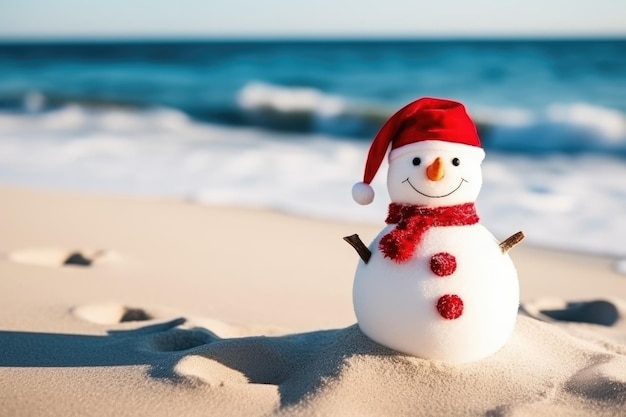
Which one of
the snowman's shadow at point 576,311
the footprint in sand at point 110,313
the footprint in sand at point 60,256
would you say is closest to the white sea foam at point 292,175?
the snowman's shadow at point 576,311

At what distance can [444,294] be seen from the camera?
2418 mm

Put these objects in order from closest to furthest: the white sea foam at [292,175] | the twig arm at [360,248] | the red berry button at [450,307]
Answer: the red berry button at [450,307] → the twig arm at [360,248] → the white sea foam at [292,175]

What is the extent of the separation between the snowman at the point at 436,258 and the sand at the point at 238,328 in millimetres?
117

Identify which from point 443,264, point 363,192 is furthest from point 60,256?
point 443,264

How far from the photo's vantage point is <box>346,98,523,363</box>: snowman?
2434 millimetres

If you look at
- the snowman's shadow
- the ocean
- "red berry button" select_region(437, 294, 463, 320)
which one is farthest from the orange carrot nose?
the ocean

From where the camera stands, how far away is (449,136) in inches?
97.4

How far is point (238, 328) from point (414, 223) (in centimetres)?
132

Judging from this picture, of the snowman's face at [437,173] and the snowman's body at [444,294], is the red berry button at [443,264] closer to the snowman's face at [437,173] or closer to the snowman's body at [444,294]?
the snowman's body at [444,294]

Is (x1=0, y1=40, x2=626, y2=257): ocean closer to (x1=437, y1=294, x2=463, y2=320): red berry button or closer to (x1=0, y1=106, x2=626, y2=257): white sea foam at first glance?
(x1=0, y1=106, x2=626, y2=257): white sea foam

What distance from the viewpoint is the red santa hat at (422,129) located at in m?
2.48

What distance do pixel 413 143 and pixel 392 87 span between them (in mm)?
16214

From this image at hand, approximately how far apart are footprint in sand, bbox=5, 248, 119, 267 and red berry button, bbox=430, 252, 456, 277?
266 centimetres

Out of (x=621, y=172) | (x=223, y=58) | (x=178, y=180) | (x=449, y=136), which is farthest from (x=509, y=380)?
(x=223, y=58)
